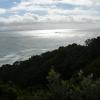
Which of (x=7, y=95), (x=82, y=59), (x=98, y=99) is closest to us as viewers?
(x=98, y=99)

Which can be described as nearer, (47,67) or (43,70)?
(43,70)

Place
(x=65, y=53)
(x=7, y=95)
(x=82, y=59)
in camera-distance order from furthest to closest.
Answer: (x=65, y=53)
(x=82, y=59)
(x=7, y=95)

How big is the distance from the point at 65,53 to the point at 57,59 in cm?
355

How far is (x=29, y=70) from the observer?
160 ft

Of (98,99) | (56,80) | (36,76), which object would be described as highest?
(56,80)

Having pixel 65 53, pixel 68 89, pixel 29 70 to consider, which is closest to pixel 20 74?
pixel 29 70

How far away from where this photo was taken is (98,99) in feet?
27.2

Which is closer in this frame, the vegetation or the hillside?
the vegetation

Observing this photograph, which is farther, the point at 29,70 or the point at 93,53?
the point at 29,70

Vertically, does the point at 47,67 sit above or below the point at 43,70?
above

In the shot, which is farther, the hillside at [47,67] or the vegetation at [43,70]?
the hillside at [47,67]

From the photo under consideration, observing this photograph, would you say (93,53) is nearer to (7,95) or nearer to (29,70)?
(29,70)

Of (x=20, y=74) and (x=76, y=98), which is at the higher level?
(x=76, y=98)

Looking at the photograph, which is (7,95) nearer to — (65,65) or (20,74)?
(65,65)
